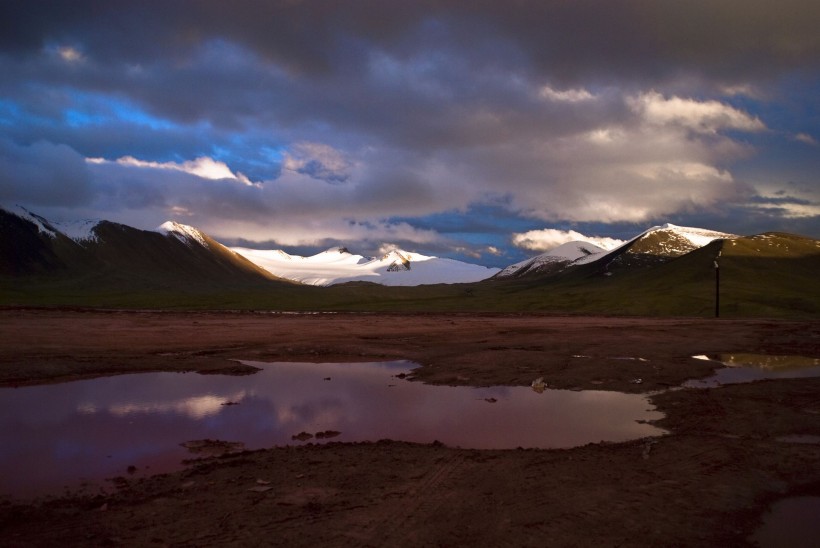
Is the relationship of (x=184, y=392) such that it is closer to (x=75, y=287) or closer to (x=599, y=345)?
(x=599, y=345)

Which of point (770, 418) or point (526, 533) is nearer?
point (526, 533)

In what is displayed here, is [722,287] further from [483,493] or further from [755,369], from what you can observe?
[483,493]

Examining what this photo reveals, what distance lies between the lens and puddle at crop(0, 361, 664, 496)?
14.7 meters

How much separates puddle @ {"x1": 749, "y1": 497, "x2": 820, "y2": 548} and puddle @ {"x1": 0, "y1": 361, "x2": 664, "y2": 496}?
16.8ft

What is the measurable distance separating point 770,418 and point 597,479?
942cm

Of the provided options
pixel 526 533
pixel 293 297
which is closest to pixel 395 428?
pixel 526 533

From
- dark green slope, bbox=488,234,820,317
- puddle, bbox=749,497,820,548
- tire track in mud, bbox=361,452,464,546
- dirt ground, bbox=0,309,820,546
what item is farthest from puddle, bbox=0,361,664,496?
dark green slope, bbox=488,234,820,317

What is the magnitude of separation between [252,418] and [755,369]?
26779 millimetres

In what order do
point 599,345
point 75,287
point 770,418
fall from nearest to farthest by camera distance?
point 770,418
point 599,345
point 75,287

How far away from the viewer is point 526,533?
32.8 feet

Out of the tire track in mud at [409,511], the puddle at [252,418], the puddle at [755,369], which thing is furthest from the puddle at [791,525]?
the puddle at [755,369]

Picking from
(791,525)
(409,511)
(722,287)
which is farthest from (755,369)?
(722,287)

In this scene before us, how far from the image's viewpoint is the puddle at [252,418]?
48.1 ft

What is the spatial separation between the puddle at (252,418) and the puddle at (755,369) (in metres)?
6.76
